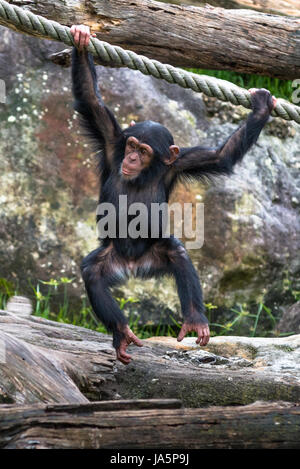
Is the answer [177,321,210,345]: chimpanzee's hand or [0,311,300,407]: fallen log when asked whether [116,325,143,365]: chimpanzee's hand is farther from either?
[177,321,210,345]: chimpanzee's hand

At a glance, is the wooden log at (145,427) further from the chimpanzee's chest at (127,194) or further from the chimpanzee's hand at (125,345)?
the chimpanzee's chest at (127,194)

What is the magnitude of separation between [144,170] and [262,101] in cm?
86

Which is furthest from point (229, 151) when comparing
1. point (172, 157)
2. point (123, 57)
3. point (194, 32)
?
point (123, 57)

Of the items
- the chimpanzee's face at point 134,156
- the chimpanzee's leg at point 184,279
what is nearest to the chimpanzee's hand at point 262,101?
the chimpanzee's face at point 134,156

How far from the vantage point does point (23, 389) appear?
314cm

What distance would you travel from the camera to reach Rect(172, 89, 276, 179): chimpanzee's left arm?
13.4 feet

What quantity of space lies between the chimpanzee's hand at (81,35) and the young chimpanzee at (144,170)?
0.26 metres

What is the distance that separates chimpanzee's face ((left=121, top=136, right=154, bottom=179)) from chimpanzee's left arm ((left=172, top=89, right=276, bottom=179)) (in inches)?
10.7

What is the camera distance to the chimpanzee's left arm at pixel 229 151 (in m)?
4.07

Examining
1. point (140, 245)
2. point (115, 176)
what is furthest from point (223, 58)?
point (140, 245)

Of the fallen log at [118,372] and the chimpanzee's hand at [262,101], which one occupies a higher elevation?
the chimpanzee's hand at [262,101]

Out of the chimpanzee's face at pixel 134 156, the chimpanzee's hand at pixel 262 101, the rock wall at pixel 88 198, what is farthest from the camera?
the rock wall at pixel 88 198

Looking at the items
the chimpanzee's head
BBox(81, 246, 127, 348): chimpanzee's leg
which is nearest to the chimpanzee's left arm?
the chimpanzee's head

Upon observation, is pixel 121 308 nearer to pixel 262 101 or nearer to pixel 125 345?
pixel 125 345
